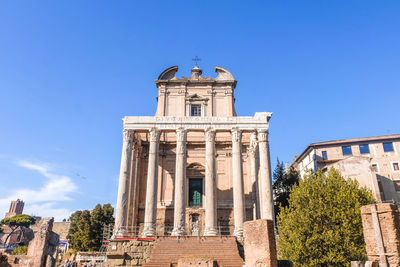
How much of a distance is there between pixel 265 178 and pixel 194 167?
24.2 feet

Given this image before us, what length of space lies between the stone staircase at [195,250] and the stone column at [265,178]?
3.35 m

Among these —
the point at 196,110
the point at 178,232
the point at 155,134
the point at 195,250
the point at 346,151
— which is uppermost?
the point at 196,110

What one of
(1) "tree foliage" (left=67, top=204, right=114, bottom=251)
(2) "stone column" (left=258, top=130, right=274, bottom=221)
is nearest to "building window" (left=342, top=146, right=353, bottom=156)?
(2) "stone column" (left=258, top=130, right=274, bottom=221)

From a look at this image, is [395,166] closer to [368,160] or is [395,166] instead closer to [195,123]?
[368,160]

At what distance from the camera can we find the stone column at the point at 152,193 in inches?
815

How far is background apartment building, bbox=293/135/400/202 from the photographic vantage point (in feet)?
101

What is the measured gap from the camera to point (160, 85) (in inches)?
1168

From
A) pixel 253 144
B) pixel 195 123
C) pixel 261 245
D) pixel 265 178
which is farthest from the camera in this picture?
pixel 253 144

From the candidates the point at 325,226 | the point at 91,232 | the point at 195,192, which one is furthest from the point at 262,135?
the point at 91,232

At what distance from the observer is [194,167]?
27.2 meters

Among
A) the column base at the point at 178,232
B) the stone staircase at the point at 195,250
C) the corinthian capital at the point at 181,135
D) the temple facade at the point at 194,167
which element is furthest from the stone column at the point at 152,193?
the stone staircase at the point at 195,250

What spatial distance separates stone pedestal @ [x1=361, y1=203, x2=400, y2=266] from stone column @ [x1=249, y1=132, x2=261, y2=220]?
545 inches

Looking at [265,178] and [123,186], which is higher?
[265,178]

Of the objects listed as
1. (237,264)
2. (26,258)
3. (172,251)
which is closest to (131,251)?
(172,251)
